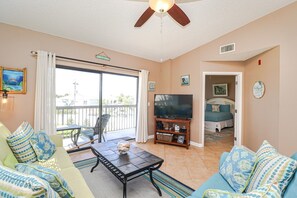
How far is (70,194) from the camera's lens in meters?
0.95

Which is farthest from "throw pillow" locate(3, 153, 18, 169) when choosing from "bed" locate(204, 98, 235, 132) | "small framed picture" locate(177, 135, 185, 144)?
"bed" locate(204, 98, 235, 132)

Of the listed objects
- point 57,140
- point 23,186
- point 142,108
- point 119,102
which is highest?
point 119,102

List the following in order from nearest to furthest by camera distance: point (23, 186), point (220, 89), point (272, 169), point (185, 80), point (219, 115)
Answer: point (23, 186), point (272, 169), point (185, 80), point (219, 115), point (220, 89)

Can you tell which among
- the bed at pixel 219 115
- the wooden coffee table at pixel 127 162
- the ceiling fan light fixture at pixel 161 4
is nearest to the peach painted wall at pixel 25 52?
the wooden coffee table at pixel 127 162

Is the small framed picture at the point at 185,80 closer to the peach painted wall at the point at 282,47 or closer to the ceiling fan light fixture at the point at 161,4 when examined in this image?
the peach painted wall at the point at 282,47

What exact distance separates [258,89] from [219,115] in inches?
Answer: 99.7

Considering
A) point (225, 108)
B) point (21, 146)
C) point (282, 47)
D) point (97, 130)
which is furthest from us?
point (225, 108)

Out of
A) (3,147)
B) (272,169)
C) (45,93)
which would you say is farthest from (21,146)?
(272,169)

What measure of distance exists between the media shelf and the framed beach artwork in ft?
9.58

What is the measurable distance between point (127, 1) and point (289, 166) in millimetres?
2500

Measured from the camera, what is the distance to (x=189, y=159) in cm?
296

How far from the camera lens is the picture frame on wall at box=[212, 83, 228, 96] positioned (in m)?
6.36

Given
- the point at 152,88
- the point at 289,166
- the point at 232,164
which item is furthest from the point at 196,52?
the point at 289,166

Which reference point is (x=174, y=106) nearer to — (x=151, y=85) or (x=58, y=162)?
(x=151, y=85)
